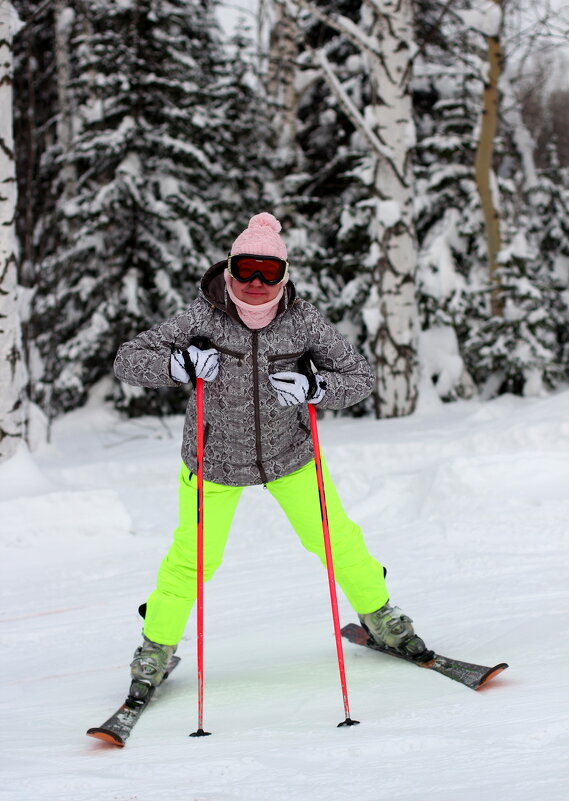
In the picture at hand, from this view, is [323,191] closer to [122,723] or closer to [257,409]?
[257,409]

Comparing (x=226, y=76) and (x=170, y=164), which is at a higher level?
(x=226, y=76)

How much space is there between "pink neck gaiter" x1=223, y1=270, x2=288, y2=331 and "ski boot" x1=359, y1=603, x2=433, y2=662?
1.32 m

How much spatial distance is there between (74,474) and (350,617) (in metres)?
3.83

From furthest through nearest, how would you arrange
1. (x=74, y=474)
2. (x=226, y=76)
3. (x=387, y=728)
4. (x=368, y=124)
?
(x=226, y=76) < (x=368, y=124) < (x=74, y=474) < (x=387, y=728)

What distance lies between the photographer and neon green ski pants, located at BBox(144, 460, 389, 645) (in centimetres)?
305

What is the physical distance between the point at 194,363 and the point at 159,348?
206 millimetres

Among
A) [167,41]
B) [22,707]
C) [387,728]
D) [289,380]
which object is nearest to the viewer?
[387,728]

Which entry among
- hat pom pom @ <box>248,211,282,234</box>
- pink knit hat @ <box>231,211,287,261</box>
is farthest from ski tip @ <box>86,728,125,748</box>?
hat pom pom @ <box>248,211,282,234</box>

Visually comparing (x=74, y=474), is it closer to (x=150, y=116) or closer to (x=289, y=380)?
(x=289, y=380)

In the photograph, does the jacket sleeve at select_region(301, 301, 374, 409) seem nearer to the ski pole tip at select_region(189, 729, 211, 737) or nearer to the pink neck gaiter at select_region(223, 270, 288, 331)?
the pink neck gaiter at select_region(223, 270, 288, 331)

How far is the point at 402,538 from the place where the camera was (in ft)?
16.9

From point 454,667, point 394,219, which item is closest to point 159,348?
point 454,667

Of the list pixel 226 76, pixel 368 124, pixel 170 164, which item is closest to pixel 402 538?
pixel 368 124

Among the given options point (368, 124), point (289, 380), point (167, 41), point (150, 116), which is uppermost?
point (167, 41)
